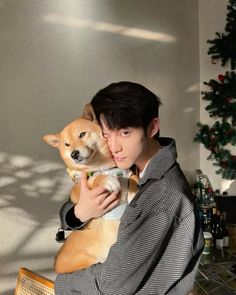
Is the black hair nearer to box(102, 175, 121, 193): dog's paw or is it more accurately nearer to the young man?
the young man

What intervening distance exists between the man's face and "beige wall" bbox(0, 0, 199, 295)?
0.96 metres

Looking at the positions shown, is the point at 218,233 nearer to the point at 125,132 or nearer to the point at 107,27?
the point at 107,27

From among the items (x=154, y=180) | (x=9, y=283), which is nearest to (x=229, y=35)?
(x=154, y=180)

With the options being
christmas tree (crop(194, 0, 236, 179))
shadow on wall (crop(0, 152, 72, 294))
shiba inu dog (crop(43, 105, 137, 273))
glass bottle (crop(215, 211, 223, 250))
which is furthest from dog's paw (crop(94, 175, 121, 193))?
christmas tree (crop(194, 0, 236, 179))

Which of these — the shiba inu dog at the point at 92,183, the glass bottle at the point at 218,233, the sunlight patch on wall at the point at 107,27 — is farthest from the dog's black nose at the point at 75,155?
the glass bottle at the point at 218,233

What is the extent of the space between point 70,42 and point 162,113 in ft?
3.47

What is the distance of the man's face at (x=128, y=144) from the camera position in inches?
39.3

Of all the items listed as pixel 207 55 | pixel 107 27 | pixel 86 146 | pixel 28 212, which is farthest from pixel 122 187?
pixel 207 55

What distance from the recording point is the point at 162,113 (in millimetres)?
2850

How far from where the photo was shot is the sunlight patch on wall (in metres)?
2.06

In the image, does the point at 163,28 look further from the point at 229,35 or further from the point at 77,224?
the point at 77,224

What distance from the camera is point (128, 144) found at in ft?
3.31

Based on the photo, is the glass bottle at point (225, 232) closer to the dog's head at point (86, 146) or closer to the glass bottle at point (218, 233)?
the glass bottle at point (218, 233)

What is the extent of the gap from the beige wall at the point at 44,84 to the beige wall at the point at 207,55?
0.80 meters
